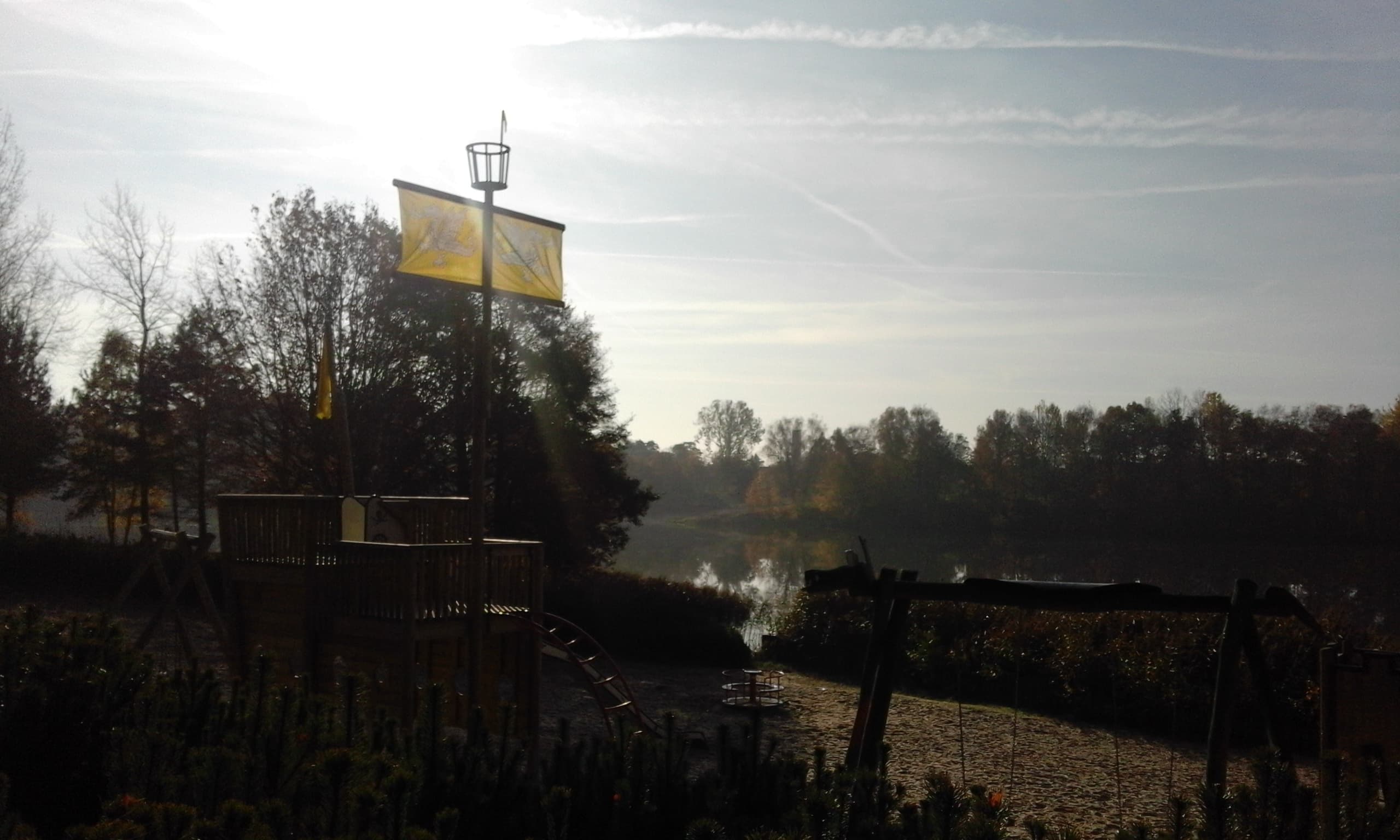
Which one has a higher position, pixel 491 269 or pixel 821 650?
pixel 491 269

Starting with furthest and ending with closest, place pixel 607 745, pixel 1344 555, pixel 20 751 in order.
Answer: pixel 1344 555 → pixel 607 745 → pixel 20 751

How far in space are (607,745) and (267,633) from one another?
977cm

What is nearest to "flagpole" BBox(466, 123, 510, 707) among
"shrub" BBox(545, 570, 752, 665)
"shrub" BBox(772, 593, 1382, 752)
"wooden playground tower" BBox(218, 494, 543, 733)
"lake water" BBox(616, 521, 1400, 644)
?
"wooden playground tower" BBox(218, 494, 543, 733)

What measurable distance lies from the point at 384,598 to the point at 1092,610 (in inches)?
300

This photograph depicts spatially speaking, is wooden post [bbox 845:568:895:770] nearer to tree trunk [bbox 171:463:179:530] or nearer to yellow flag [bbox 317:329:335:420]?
yellow flag [bbox 317:329:335:420]

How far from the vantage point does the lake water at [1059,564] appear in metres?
30.4

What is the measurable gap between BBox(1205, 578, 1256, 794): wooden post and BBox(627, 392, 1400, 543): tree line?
149 ft

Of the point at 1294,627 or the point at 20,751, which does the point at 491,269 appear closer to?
the point at 20,751

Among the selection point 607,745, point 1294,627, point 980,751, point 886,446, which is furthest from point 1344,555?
point 607,745

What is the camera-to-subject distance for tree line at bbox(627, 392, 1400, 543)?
47375 millimetres

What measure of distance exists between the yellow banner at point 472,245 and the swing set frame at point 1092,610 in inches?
206

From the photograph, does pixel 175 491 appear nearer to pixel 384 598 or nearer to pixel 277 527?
pixel 277 527

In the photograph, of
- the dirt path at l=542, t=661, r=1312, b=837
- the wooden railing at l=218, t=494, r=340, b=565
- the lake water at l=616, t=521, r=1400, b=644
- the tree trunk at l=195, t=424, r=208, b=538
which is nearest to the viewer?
the dirt path at l=542, t=661, r=1312, b=837

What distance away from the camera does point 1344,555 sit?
42.3 m
